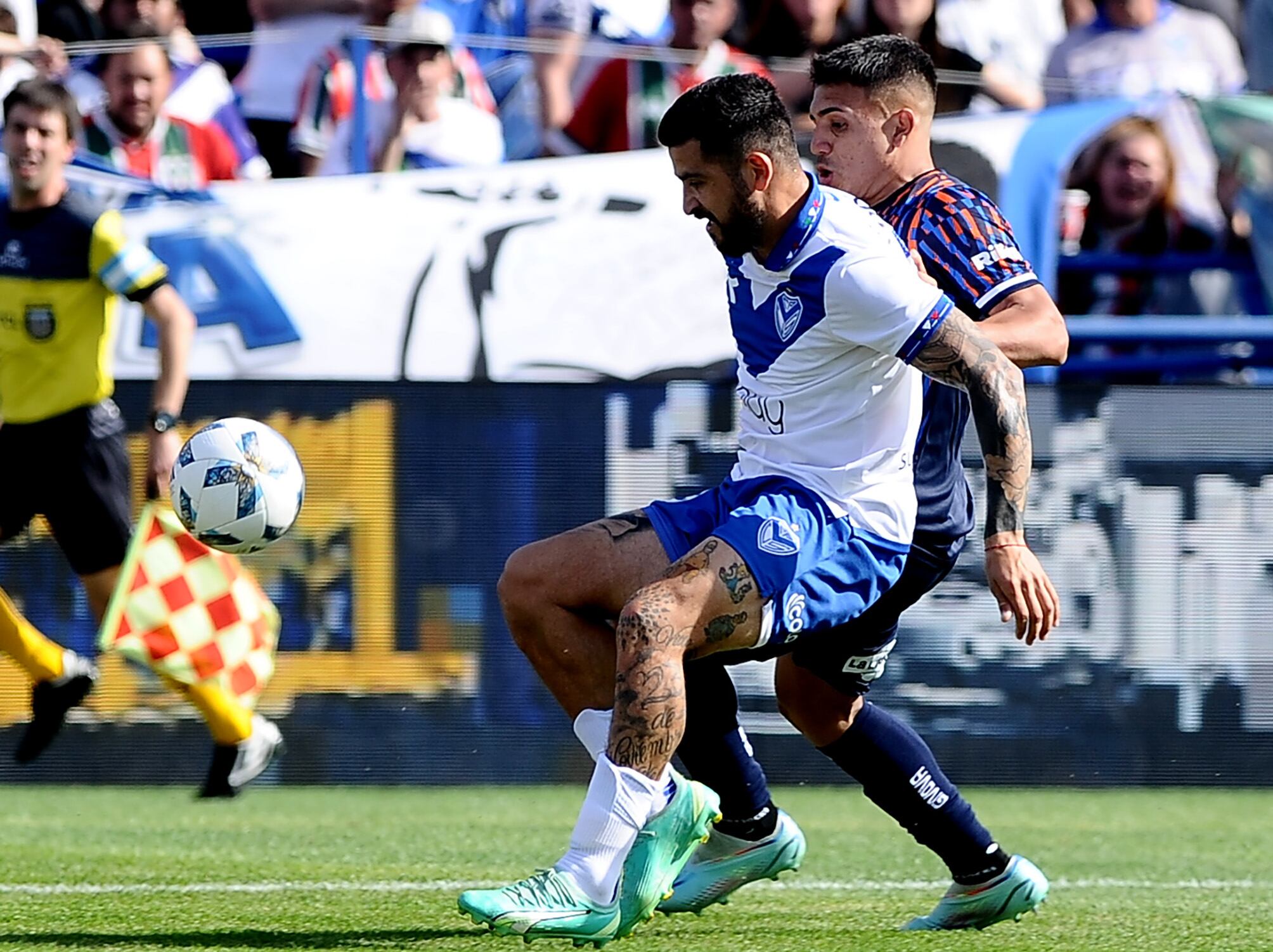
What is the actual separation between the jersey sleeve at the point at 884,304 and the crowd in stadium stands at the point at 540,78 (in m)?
5.69

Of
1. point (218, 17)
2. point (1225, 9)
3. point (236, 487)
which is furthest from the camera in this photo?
A: point (1225, 9)

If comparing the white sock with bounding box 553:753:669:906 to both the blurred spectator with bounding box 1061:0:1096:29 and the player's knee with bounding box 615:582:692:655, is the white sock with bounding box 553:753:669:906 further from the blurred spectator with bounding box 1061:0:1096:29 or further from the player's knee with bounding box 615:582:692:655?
the blurred spectator with bounding box 1061:0:1096:29

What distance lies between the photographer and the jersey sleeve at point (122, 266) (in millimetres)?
6977

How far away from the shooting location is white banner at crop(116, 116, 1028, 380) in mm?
8977

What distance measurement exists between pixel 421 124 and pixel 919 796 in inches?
236

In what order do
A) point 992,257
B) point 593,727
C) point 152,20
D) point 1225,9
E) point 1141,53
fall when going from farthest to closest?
point 1225,9 → point 1141,53 → point 152,20 → point 992,257 → point 593,727

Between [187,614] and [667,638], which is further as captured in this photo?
[187,614]

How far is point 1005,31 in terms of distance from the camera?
37.0 ft

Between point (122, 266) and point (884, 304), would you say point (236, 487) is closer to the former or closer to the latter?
point (122, 266)

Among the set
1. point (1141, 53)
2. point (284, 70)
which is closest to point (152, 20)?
point (284, 70)

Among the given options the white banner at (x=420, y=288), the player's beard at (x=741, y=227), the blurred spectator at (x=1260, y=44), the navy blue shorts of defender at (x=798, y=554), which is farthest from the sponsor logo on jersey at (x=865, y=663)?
the blurred spectator at (x=1260, y=44)

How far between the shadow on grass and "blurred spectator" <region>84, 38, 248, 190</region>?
18.7 feet

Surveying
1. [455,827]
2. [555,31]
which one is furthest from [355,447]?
[555,31]

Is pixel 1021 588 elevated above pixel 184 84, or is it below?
below
